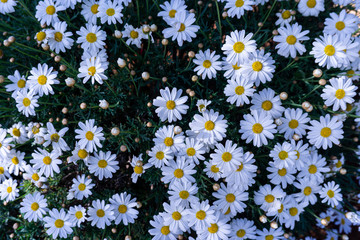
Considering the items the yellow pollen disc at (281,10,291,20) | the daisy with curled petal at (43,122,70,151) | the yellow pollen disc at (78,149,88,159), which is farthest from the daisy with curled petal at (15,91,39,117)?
the yellow pollen disc at (281,10,291,20)

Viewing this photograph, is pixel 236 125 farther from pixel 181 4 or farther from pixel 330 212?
pixel 330 212

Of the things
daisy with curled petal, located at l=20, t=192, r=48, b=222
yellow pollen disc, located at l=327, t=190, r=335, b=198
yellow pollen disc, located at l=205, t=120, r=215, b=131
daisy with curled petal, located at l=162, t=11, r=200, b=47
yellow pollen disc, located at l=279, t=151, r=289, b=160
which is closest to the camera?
yellow pollen disc, located at l=205, t=120, r=215, b=131

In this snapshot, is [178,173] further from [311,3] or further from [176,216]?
[311,3]

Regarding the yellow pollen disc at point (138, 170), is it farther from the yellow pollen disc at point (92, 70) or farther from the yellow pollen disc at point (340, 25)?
the yellow pollen disc at point (340, 25)

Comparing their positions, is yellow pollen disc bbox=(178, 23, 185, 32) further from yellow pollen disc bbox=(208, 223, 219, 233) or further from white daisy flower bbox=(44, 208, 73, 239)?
white daisy flower bbox=(44, 208, 73, 239)

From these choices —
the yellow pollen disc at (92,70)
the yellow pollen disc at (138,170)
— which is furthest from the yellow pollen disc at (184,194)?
the yellow pollen disc at (92,70)
